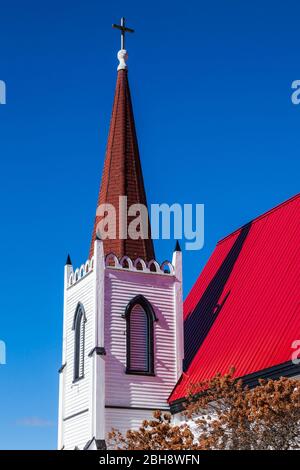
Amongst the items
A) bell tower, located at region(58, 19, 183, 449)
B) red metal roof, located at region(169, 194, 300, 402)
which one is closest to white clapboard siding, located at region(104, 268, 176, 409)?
bell tower, located at region(58, 19, 183, 449)

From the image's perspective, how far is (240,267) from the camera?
89.4 feet

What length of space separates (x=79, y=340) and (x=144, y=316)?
2207 mm

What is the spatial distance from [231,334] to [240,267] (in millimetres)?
3722

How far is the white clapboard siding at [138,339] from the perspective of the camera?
25500 millimetres

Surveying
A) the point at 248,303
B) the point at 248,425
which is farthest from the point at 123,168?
the point at 248,425

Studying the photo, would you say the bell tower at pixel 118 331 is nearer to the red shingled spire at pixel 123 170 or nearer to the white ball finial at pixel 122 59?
the red shingled spire at pixel 123 170

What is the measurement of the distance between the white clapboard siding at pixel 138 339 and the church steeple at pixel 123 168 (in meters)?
1.85

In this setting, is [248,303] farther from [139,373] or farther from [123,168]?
[123,168]

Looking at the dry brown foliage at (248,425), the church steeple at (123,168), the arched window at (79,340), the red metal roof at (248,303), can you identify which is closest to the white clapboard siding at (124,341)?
the red metal roof at (248,303)

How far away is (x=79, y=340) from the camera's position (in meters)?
26.5
